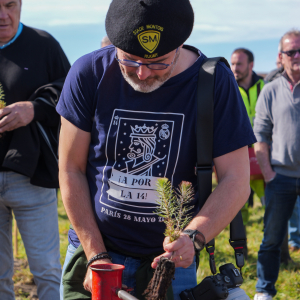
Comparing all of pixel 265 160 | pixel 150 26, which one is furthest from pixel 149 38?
pixel 265 160

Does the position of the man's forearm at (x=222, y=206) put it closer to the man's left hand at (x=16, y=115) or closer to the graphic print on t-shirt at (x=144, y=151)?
the graphic print on t-shirt at (x=144, y=151)

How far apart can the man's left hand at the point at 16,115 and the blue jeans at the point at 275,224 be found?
2.68 meters

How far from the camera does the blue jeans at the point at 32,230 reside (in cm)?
312

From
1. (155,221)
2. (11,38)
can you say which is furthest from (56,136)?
(155,221)

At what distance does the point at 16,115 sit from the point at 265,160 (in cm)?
271

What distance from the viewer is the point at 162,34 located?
71.1 inches

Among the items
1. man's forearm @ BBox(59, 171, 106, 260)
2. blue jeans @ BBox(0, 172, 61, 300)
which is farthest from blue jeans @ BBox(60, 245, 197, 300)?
blue jeans @ BBox(0, 172, 61, 300)

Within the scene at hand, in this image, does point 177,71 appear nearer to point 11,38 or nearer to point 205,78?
point 205,78

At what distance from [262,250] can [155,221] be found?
275 centimetres

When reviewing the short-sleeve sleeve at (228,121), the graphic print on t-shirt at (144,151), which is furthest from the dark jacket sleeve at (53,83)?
the short-sleeve sleeve at (228,121)

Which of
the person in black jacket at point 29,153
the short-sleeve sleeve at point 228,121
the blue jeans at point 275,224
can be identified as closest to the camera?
the short-sleeve sleeve at point 228,121

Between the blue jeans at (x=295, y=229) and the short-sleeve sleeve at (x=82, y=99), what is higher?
the short-sleeve sleeve at (x=82, y=99)

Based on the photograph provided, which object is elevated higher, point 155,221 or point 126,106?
point 126,106

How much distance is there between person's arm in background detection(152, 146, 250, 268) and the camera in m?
1.86
